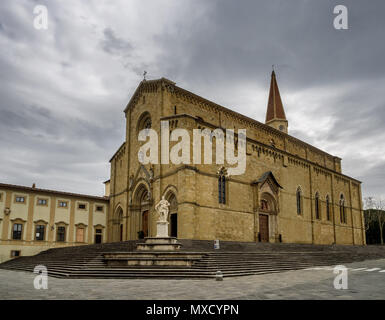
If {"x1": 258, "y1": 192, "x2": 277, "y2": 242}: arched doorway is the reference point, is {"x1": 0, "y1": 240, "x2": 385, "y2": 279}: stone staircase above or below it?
below

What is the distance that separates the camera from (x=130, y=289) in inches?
444

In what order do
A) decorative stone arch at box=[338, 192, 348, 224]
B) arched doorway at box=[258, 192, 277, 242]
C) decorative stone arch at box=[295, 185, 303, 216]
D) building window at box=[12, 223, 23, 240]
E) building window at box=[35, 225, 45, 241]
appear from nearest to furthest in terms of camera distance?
1. building window at box=[12, 223, 23, 240]
2. arched doorway at box=[258, 192, 277, 242]
3. building window at box=[35, 225, 45, 241]
4. decorative stone arch at box=[295, 185, 303, 216]
5. decorative stone arch at box=[338, 192, 348, 224]

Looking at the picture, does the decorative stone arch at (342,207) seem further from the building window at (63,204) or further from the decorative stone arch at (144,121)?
the building window at (63,204)

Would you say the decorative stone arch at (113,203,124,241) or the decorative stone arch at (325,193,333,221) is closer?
the decorative stone arch at (113,203,124,241)

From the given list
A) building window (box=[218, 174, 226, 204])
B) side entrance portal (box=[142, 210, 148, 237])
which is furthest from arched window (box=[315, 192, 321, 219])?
side entrance portal (box=[142, 210, 148, 237])

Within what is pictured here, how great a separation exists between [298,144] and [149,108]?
805 inches

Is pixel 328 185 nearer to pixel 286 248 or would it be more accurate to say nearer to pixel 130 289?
pixel 286 248

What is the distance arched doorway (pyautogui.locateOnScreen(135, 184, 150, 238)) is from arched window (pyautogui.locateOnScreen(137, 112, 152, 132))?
559cm

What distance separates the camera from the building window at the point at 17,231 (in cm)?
3069

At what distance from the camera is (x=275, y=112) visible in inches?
1962

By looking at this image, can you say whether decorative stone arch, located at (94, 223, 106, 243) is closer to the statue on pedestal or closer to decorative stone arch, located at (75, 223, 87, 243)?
decorative stone arch, located at (75, 223, 87, 243)

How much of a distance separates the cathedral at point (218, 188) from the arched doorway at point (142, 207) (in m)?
0.09

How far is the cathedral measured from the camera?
26.6 meters
